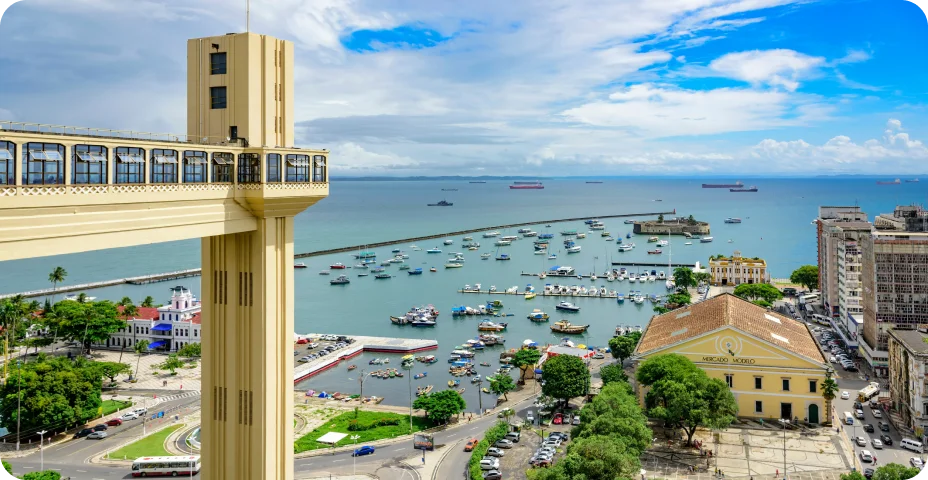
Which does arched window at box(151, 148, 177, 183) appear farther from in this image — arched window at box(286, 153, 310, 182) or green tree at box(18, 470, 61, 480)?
green tree at box(18, 470, 61, 480)

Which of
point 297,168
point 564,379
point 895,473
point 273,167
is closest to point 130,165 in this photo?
point 273,167

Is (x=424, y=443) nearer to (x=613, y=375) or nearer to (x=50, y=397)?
(x=613, y=375)

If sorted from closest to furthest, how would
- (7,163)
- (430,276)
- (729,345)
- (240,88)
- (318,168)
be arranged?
(7,163) < (240,88) < (318,168) < (729,345) < (430,276)

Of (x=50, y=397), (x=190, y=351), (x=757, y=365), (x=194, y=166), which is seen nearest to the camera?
(x=194, y=166)

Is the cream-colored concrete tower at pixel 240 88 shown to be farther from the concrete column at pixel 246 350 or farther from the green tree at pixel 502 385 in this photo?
the green tree at pixel 502 385

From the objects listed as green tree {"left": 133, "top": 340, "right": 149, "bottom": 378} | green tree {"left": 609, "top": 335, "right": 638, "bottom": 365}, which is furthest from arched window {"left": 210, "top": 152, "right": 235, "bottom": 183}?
green tree {"left": 133, "top": 340, "right": 149, "bottom": 378}

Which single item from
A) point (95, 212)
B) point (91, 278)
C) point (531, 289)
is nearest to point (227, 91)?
point (95, 212)

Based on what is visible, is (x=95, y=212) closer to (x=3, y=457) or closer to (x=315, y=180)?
(x=315, y=180)
